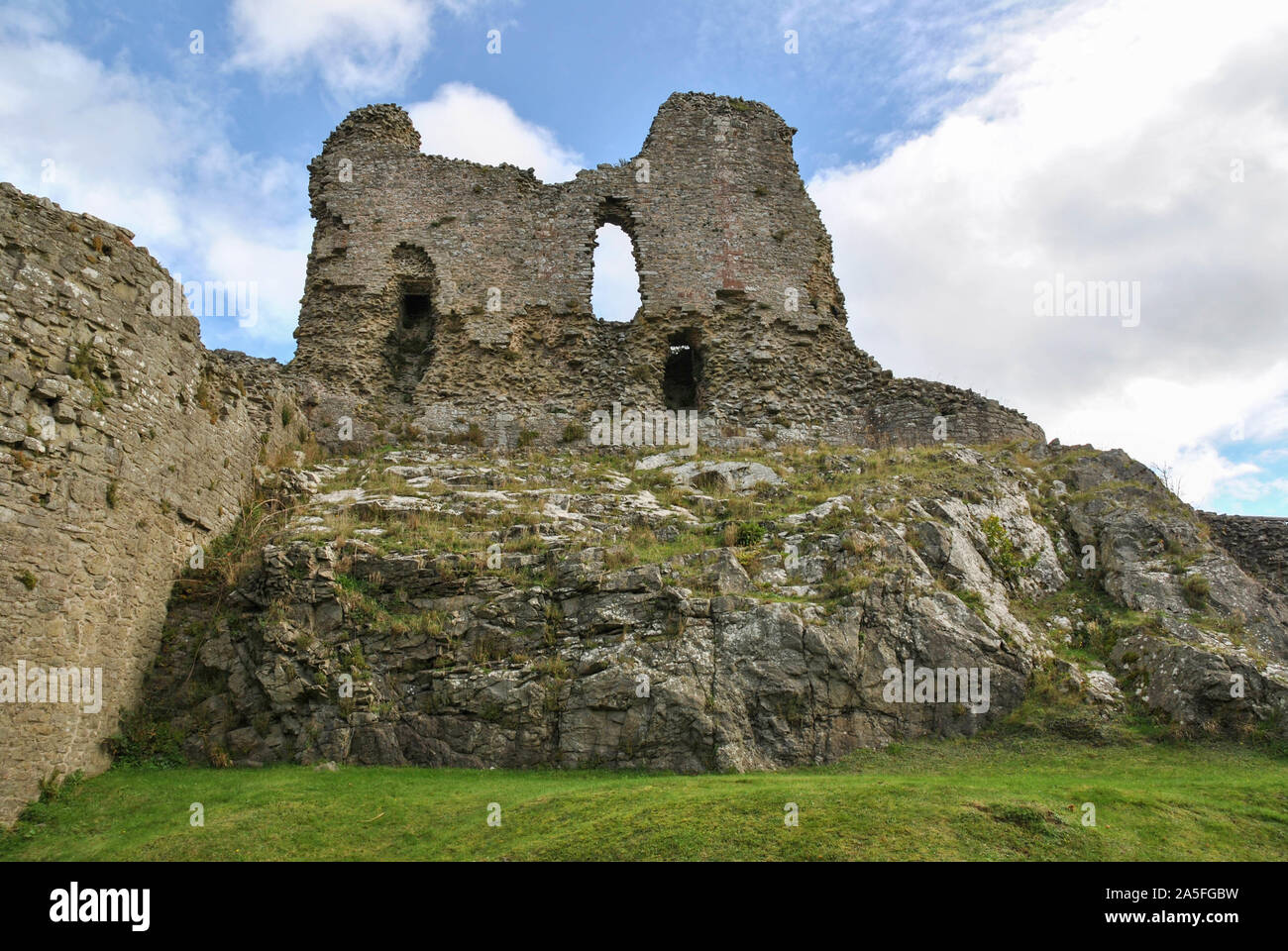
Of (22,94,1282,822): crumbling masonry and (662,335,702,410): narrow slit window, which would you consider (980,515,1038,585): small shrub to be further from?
(662,335,702,410): narrow slit window

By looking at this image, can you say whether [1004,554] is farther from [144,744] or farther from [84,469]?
[84,469]

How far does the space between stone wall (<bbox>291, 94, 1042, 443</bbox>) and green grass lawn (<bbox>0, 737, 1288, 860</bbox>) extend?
12.6 metres

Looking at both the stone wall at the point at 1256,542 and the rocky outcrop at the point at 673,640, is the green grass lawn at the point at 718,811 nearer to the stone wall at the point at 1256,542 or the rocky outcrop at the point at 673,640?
the rocky outcrop at the point at 673,640

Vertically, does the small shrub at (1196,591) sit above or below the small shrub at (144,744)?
above

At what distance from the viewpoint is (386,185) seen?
25.2m

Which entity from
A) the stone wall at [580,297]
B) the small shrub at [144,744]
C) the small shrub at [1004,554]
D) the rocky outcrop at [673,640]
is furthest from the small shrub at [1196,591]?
the small shrub at [144,744]

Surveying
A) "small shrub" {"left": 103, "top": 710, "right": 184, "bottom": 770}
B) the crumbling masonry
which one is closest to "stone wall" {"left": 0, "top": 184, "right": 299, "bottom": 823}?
"small shrub" {"left": 103, "top": 710, "right": 184, "bottom": 770}

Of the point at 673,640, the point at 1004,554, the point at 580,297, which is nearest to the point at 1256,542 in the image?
the point at 1004,554

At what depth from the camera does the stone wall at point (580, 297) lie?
2375 cm

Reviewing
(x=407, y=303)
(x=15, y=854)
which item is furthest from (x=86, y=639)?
(x=407, y=303)

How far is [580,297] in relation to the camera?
24.9m

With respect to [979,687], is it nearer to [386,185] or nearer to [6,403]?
[6,403]

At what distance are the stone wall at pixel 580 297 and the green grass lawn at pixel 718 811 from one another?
12.6 metres
